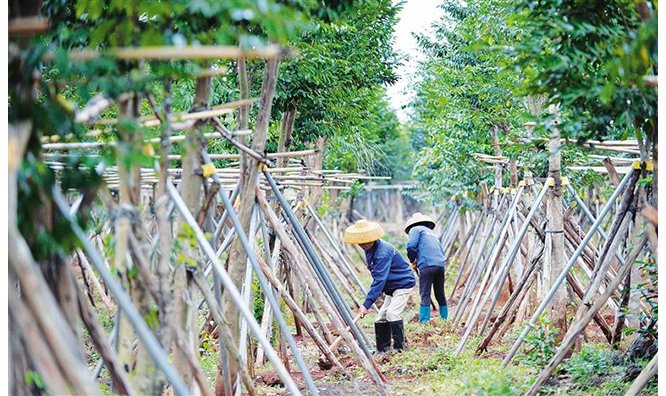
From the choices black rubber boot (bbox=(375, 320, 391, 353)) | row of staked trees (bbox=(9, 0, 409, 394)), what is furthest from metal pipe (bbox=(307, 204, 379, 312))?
row of staked trees (bbox=(9, 0, 409, 394))

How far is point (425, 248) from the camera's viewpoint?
1254 centimetres

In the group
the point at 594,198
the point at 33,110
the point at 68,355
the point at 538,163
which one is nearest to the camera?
the point at 68,355

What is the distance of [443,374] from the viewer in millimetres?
9297

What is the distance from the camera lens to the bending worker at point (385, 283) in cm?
1108

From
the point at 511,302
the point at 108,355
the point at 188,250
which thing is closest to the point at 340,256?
the point at 511,302

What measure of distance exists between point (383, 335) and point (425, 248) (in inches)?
72.1

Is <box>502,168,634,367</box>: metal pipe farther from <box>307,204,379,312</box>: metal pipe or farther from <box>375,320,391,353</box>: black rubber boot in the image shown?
<box>307,204,379,312</box>: metal pipe

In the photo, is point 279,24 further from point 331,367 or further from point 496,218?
point 496,218

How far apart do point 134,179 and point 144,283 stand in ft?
2.07

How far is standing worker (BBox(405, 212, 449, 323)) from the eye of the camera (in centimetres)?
1233

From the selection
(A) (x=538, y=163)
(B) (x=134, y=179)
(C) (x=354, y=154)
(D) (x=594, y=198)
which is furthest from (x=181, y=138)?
(D) (x=594, y=198)

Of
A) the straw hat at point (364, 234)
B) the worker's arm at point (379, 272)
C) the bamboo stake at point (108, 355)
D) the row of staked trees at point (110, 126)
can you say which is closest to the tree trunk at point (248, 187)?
the row of staked trees at point (110, 126)

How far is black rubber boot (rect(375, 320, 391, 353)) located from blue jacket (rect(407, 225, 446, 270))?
1.48 metres

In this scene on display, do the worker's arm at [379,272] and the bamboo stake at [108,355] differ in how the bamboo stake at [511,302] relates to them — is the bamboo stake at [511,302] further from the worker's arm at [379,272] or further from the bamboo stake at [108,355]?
the bamboo stake at [108,355]
